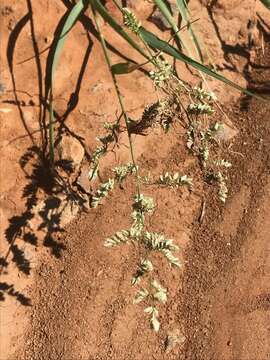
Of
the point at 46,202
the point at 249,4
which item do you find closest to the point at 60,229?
the point at 46,202

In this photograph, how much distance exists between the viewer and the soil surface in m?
2.31

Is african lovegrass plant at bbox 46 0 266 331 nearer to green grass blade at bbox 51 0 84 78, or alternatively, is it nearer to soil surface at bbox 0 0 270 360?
green grass blade at bbox 51 0 84 78

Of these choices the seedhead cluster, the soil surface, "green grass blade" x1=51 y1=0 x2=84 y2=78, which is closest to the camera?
the seedhead cluster

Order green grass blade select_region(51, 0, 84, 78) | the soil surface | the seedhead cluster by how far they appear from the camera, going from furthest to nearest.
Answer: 1. the soil surface
2. green grass blade select_region(51, 0, 84, 78)
3. the seedhead cluster

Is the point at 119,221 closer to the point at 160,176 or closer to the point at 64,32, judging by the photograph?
the point at 160,176

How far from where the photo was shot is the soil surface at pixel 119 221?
231 centimetres

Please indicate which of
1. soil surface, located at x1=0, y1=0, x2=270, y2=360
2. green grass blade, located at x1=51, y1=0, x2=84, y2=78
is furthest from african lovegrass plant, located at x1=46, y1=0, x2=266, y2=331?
soil surface, located at x1=0, y1=0, x2=270, y2=360

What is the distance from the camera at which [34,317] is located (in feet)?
7.95

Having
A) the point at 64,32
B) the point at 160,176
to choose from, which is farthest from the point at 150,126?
the point at 64,32

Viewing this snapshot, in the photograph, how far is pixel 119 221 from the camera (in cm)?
244

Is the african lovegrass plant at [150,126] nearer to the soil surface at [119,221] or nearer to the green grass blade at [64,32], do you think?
the green grass blade at [64,32]

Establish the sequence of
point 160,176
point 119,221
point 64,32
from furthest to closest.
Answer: point 119,221 → point 64,32 → point 160,176

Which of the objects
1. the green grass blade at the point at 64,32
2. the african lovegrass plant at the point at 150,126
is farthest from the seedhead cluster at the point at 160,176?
the green grass blade at the point at 64,32

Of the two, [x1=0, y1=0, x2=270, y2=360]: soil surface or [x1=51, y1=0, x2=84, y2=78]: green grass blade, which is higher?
[x1=51, y1=0, x2=84, y2=78]: green grass blade
